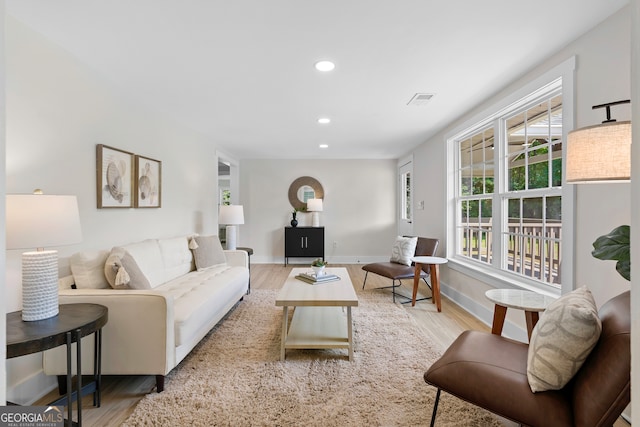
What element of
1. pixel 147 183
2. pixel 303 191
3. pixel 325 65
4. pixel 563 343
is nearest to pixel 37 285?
pixel 147 183

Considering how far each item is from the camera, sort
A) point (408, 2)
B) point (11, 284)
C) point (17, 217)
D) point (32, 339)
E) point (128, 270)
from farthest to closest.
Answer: point (128, 270), point (11, 284), point (408, 2), point (17, 217), point (32, 339)

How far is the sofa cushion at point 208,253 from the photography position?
360 centimetres

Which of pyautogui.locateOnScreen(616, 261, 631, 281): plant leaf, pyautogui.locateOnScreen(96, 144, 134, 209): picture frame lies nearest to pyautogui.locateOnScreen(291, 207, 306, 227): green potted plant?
pyautogui.locateOnScreen(96, 144, 134, 209): picture frame

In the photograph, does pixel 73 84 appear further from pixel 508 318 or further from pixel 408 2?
pixel 508 318

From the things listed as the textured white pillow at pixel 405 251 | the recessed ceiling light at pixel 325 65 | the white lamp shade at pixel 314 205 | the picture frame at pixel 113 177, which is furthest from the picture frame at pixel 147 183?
the white lamp shade at pixel 314 205

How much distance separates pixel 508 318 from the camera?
276 cm

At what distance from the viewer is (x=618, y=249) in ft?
4.23

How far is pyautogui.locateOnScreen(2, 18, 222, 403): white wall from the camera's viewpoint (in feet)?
6.05

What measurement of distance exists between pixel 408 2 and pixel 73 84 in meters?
2.33

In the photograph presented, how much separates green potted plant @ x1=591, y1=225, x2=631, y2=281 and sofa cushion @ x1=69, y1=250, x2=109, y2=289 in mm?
2878

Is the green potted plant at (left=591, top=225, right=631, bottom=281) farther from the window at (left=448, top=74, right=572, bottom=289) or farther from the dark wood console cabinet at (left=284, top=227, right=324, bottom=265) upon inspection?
the dark wood console cabinet at (left=284, top=227, right=324, bottom=265)

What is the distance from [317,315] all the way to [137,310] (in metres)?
1.60

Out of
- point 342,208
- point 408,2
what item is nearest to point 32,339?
point 408,2

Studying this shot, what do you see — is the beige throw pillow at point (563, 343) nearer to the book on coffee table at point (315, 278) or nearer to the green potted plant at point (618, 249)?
the green potted plant at point (618, 249)
